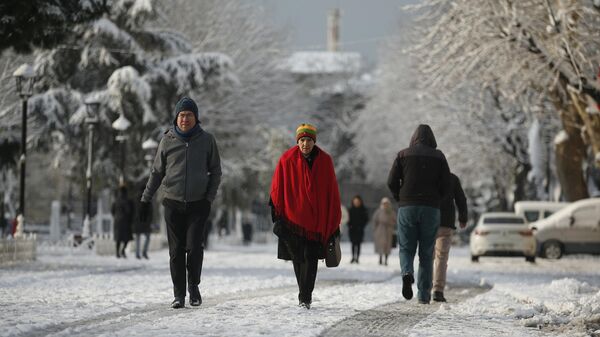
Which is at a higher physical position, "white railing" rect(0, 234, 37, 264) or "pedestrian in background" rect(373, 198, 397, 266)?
"pedestrian in background" rect(373, 198, 397, 266)

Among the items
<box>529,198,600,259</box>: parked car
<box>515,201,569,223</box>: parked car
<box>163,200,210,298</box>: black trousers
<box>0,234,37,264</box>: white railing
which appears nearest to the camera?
<box>163,200,210,298</box>: black trousers

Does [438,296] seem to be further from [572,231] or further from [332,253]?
[572,231]

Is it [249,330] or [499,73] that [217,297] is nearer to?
[249,330]

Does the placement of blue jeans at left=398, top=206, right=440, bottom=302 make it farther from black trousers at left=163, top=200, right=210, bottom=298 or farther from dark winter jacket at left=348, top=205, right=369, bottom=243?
dark winter jacket at left=348, top=205, right=369, bottom=243

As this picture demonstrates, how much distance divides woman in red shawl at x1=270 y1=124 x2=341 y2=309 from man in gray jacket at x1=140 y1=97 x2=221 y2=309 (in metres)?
0.66

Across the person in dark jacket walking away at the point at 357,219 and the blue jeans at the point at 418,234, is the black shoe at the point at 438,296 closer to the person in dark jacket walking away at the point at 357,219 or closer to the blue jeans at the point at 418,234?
the blue jeans at the point at 418,234

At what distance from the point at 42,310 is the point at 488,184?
Answer: 5639cm

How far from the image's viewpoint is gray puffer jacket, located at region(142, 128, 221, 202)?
37.4 feet

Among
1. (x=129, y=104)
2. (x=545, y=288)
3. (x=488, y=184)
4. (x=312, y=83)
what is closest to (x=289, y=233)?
(x=545, y=288)

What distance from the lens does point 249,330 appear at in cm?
920

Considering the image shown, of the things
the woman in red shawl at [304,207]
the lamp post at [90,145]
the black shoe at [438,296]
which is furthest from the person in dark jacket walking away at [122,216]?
the woman in red shawl at [304,207]

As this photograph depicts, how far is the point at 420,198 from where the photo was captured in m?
12.6

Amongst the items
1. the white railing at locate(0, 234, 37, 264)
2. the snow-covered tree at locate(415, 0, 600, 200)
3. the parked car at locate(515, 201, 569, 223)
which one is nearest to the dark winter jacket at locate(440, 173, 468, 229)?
the snow-covered tree at locate(415, 0, 600, 200)

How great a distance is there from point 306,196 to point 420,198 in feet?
5.54
